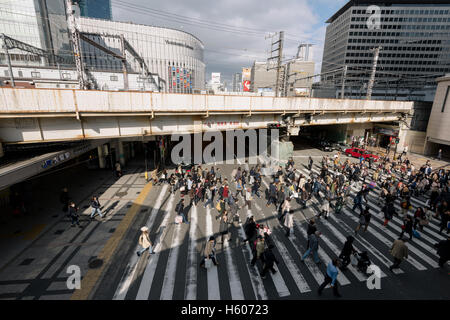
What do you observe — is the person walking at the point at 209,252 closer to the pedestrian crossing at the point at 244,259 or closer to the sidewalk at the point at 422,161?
the pedestrian crossing at the point at 244,259

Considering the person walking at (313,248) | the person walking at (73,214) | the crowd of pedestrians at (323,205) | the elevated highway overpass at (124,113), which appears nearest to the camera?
the crowd of pedestrians at (323,205)

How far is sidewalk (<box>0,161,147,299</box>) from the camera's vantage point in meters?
7.58

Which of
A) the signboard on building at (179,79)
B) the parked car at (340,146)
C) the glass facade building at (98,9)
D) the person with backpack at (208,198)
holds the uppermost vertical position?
the glass facade building at (98,9)

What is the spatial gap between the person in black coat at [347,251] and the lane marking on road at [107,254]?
968cm

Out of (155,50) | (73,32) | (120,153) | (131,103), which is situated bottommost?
(120,153)

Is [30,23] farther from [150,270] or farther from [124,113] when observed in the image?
[150,270]

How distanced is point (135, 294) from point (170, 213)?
593cm

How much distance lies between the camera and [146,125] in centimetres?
1420

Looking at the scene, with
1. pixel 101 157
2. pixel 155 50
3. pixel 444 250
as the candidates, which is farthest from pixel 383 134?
pixel 155 50

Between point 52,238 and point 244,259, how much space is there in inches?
382

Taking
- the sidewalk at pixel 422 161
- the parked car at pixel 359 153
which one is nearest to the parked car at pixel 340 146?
the parked car at pixel 359 153

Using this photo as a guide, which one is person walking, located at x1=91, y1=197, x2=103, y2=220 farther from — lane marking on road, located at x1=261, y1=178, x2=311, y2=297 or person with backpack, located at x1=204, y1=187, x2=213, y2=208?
lane marking on road, located at x1=261, y1=178, x2=311, y2=297

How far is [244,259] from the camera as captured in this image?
8805 mm

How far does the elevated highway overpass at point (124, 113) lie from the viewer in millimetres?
10211
